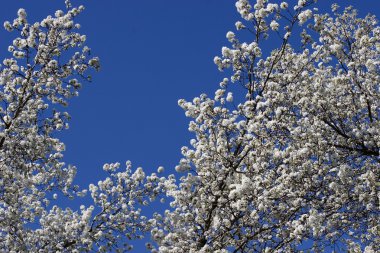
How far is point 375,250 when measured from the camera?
42.5 ft

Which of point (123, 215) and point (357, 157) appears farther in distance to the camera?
point (123, 215)

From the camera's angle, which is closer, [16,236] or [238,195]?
[238,195]

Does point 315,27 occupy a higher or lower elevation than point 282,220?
higher

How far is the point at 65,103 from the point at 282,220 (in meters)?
6.53

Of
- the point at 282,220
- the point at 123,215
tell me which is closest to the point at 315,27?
the point at 282,220

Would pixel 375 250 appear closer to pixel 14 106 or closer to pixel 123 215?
pixel 123 215

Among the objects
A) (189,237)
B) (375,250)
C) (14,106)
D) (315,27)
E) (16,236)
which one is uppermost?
(315,27)

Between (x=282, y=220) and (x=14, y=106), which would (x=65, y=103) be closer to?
(x=14, y=106)

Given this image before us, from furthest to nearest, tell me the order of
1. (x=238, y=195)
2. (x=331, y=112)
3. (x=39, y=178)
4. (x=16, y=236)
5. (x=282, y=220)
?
(x=39, y=178) < (x=16, y=236) < (x=331, y=112) < (x=282, y=220) < (x=238, y=195)

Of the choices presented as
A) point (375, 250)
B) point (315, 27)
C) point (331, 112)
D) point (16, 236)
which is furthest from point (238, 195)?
point (16, 236)

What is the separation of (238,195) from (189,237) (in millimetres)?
3341

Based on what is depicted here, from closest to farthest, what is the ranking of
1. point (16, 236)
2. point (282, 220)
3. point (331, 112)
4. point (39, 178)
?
point (282, 220) → point (331, 112) → point (16, 236) → point (39, 178)

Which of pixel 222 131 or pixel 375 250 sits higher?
pixel 222 131

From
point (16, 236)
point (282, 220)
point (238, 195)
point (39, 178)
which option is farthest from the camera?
point (39, 178)
